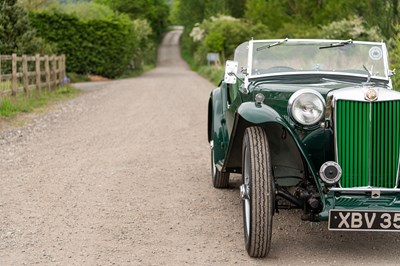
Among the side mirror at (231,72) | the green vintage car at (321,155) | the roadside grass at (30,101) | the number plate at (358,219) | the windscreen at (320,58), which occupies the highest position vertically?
the windscreen at (320,58)

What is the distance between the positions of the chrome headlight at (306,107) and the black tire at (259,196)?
0.95 feet

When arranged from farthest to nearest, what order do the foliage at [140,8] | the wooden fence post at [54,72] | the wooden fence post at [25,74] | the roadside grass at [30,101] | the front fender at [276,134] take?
the foliage at [140,8] → the wooden fence post at [54,72] → the wooden fence post at [25,74] → the roadside grass at [30,101] → the front fender at [276,134]

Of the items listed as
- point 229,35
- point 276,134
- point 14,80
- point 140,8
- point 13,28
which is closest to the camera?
point 276,134

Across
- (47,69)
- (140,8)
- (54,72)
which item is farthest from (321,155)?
(140,8)

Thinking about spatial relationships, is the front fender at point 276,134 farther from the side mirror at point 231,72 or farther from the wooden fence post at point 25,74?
the wooden fence post at point 25,74

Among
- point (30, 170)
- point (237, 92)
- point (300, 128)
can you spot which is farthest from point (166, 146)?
point (300, 128)

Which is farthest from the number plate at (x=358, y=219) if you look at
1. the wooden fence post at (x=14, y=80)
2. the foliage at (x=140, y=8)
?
the foliage at (x=140, y=8)

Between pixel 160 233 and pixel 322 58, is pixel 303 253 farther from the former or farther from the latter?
pixel 322 58

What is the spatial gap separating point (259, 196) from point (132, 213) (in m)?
1.99

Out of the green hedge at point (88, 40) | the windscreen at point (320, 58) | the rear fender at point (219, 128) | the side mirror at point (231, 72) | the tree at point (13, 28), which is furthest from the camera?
the green hedge at point (88, 40)

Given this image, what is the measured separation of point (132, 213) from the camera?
681cm

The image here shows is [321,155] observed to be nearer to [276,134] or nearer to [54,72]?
[276,134]

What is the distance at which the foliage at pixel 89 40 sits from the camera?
1485 inches

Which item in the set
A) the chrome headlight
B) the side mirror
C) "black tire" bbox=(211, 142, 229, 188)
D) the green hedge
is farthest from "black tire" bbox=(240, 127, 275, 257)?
the green hedge
